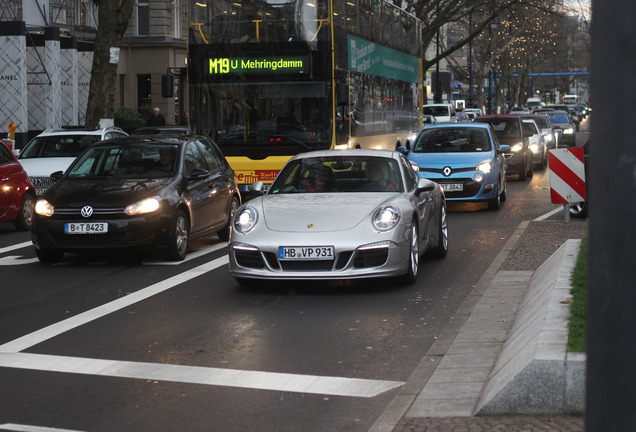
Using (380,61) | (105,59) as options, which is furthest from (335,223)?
(105,59)

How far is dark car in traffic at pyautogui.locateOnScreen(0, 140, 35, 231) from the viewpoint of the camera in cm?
1630

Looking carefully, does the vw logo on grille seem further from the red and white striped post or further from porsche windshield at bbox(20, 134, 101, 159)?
porsche windshield at bbox(20, 134, 101, 159)

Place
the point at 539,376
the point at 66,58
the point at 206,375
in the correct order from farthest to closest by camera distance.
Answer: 1. the point at 66,58
2. the point at 206,375
3. the point at 539,376

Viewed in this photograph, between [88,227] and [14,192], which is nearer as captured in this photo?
[88,227]

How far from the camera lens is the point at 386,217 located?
10.1 metres

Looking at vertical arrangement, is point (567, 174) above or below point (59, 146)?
below

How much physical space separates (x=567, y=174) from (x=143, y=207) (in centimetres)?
539

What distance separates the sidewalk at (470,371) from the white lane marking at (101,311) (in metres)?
2.91

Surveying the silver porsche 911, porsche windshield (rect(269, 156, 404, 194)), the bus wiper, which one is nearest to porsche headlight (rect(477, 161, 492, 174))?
the bus wiper

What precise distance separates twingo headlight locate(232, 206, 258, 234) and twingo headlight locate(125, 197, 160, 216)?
7.02ft

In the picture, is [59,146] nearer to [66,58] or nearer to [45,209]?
[45,209]

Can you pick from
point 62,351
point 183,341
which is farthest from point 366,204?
point 62,351

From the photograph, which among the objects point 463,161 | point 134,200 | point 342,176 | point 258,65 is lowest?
point 134,200

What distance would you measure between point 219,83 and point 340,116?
2237 millimetres
